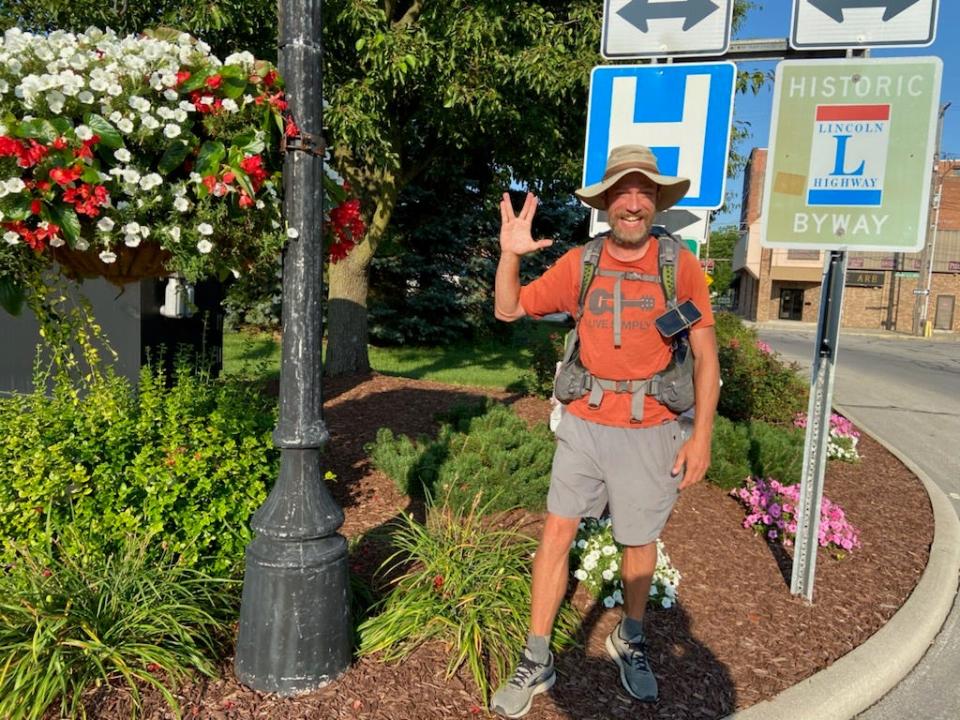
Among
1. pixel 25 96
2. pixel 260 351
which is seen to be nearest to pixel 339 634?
pixel 25 96

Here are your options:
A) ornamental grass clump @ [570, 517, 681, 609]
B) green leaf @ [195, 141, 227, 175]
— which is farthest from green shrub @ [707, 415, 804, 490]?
green leaf @ [195, 141, 227, 175]

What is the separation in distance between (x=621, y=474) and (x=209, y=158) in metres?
1.83

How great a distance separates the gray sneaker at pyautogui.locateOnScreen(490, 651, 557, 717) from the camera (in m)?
2.53

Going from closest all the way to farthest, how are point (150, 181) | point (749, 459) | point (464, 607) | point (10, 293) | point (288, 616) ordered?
1. point (150, 181)
2. point (288, 616)
3. point (10, 293)
4. point (464, 607)
5. point (749, 459)

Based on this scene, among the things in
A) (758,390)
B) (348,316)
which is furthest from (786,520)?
(348,316)

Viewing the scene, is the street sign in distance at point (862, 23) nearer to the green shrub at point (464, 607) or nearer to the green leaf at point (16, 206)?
the green shrub at point (464, 607)

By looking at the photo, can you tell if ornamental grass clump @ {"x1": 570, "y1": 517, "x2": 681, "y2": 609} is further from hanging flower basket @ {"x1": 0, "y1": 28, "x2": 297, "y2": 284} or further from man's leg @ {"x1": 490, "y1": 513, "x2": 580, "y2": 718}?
hanging flower basket @ {"x1": 0, "y1": 28, "x2": 297, "y2": 284}

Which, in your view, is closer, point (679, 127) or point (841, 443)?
point (679, 127)

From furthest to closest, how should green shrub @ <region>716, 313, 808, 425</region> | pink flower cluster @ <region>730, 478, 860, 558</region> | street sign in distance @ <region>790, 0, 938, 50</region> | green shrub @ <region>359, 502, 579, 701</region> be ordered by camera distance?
green shrub @ <region>716, 313, 808, 425</region> → pink flower cluster @ <region>730, 478, 860, 558</region> → street sign in distance @ <region>790, 0, 938, 50</region> → green shrub @ <region>359, 502, 579, 701</region>

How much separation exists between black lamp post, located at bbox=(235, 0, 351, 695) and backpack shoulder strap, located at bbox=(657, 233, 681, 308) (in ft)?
4.07

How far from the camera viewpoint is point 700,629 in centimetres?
327

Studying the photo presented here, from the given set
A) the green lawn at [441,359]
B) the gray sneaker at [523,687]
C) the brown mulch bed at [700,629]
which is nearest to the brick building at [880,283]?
the green lawn at [441,359]

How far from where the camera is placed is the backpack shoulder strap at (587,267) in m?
2.68

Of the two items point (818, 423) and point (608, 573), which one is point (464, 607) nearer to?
point (608, 573)
